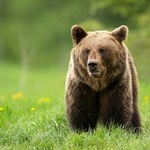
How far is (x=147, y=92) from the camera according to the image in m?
11.1

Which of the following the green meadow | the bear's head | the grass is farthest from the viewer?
the bear's head

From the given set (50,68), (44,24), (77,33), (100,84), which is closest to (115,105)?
(100,84)

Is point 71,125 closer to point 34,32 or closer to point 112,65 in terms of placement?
point 112,65

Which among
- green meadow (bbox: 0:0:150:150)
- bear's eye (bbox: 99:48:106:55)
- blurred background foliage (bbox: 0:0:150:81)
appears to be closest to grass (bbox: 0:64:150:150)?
green meadow (bbox: 0:0:150:150)

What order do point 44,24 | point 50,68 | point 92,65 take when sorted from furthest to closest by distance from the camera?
1. point 44,24
2. point 50,68
3. point 92,65

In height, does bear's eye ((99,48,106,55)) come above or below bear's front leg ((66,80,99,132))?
above

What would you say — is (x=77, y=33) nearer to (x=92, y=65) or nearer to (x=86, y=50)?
(x=86, y=50)

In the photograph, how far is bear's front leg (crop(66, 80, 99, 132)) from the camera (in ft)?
25.6

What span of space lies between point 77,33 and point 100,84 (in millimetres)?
708

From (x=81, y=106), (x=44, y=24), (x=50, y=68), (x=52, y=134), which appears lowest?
(x=50, y=68)

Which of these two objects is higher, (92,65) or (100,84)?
(92,65)

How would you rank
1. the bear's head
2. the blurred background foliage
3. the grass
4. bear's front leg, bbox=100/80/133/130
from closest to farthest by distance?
the grass → the bear's head → bear's front leg, bbox=100/80/133/130 → the blurred background foliage

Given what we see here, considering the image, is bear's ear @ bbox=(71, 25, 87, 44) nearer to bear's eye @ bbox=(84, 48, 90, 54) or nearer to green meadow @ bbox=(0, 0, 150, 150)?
bear's eye @ bbox=(84, 48, 90, 54)

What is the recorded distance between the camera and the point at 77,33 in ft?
25.6
